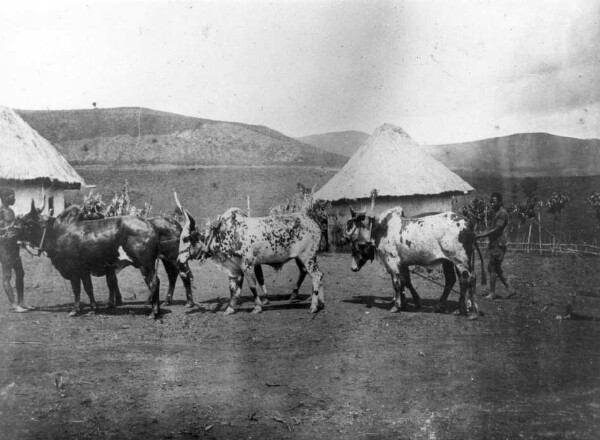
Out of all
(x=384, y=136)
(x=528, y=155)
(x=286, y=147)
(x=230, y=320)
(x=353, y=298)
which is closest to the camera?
(x=230, y=320)

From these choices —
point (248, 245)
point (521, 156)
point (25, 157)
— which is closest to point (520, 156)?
point (521, 156)

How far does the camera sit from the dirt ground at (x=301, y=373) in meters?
4.57

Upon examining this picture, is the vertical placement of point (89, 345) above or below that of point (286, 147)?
below

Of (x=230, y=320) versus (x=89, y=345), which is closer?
(x=89, y=345)

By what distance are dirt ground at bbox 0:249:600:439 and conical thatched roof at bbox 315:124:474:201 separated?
9.20 m

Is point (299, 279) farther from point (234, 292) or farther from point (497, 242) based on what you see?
point (497, 242)

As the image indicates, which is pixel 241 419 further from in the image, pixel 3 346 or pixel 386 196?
pixel 386 196

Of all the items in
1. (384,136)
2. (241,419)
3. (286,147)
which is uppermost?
(286,147)

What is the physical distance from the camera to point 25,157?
18.6 m

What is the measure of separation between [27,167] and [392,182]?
42.7 ft

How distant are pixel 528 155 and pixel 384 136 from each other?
24899 mm

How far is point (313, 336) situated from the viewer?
24.7 ft

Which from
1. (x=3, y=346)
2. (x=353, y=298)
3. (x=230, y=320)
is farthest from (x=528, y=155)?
(x=3, y=346)

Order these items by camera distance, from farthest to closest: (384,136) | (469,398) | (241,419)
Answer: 1. (384,136)
2. (469,398)
3. (241,419)
